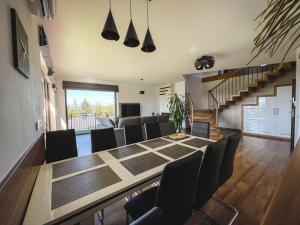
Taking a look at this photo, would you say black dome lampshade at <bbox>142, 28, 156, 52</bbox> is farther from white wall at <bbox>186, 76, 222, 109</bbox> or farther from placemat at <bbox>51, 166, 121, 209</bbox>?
white wall at <bbox>186, 76, 222, 109</bbox>

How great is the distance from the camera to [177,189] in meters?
0.98

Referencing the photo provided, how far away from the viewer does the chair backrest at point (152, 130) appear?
269 cm

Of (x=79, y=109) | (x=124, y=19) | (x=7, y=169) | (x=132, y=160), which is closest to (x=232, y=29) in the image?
(x=124, y=19)

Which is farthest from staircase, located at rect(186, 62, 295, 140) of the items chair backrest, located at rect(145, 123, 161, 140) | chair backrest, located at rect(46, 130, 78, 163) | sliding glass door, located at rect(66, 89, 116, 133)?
chair backrest, located at rect(46, 130, 78, 163)

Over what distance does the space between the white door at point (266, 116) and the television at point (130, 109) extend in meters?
5.47

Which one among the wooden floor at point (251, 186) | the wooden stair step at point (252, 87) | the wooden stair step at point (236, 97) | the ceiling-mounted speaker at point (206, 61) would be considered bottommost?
the wooden floor at point (251, 186)

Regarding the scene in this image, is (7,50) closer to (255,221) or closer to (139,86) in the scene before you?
(255,221)

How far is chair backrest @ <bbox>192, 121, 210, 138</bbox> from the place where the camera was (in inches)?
109

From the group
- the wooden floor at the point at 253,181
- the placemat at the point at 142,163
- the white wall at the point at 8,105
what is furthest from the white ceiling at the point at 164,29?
the wooden floor at the point at 253,181

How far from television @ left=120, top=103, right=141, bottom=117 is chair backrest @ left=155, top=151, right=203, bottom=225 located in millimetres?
6450

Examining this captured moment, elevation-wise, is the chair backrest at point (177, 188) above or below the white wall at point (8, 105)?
below

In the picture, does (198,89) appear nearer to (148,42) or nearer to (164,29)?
(164,29)

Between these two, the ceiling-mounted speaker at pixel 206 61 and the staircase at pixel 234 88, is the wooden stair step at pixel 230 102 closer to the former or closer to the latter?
the staircase at pixel 234 88

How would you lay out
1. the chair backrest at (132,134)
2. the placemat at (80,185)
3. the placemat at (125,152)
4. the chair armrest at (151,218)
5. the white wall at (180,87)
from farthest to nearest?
1. the white wall at (180,87)
2. the chair backrest at (132,134)
3. the placemat at (125,152)
4. the placemat at (80,185)
5. the chair armrest at (151,218)
